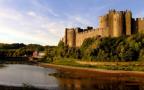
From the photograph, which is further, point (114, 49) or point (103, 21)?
point (103, 21)

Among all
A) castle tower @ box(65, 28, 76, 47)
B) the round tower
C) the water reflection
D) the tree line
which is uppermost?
the round tower

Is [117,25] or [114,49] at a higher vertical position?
[117,25]

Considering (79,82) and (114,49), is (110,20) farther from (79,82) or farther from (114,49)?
(79,82)

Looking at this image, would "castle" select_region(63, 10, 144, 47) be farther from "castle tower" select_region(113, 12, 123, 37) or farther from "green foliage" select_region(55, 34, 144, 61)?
"green foliage" select_region(55, 34, 144, 61)

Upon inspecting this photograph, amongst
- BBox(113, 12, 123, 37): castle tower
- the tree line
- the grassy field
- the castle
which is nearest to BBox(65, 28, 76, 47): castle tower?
the castle

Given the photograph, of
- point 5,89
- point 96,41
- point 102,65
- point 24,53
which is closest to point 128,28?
point 96,41

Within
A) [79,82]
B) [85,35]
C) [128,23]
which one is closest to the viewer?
[79,82]

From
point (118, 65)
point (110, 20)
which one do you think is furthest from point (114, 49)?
point (110, 20)

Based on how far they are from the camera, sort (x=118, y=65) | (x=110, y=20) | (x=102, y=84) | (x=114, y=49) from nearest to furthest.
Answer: (x=102, y=84) → (x=118, y=65) → (x=114, y=49) → (x=110, y=20)

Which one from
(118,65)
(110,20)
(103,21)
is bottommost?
(118,65)

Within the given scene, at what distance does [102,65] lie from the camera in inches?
2431

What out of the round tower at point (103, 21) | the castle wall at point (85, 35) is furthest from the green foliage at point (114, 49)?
the round tower at point (103, 21)

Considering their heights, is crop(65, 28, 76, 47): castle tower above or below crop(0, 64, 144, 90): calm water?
above

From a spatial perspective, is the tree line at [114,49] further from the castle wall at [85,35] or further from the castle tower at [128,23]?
the castle wall at [85,35]
